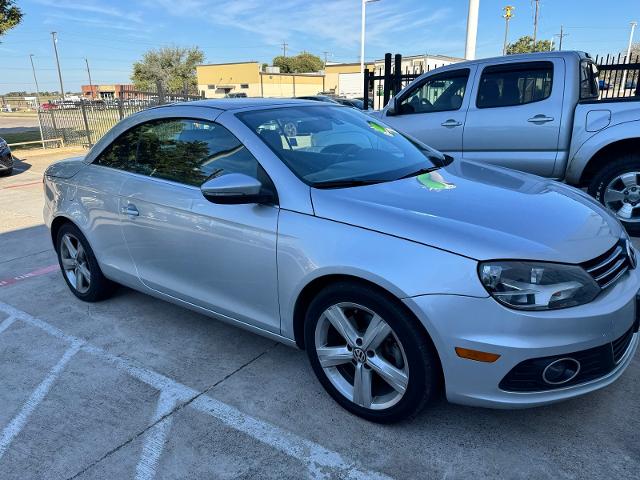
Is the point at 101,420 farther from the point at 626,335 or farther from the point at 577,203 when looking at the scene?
the point at 577,203

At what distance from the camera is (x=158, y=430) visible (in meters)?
2.63

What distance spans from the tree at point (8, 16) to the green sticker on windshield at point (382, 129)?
14804mm

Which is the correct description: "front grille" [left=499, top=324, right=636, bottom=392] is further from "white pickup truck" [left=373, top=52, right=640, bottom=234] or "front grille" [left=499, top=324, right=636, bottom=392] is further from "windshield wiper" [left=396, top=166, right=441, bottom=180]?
"white pickup truck" [left=373, top=52, right=640, bottom=234]

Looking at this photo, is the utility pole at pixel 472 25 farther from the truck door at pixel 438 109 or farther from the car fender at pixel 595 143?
the car fender at pixel 595 143

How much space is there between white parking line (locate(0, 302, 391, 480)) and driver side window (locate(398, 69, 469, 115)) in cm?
487

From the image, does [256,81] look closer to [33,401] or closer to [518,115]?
[518,115]

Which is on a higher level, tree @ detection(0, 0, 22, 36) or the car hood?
tree @ detection(0, 0, 22, 36)

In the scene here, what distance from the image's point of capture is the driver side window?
20.7ft

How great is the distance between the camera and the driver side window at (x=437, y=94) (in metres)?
6.32

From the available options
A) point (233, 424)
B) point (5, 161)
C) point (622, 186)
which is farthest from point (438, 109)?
point (5, 161)

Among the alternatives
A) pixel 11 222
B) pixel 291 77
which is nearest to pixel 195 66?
pixel 291 77

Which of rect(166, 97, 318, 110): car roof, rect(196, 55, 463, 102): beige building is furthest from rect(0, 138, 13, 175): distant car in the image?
rect(196, 55, 463, 102): beige building

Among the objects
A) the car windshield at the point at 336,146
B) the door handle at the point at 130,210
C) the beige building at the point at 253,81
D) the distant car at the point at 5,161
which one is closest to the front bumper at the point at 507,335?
the car windshield at the point at 336,146

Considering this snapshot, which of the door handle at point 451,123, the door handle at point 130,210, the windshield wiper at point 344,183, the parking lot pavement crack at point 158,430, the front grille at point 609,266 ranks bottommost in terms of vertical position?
the parking lot pavement crack at point 158,430
